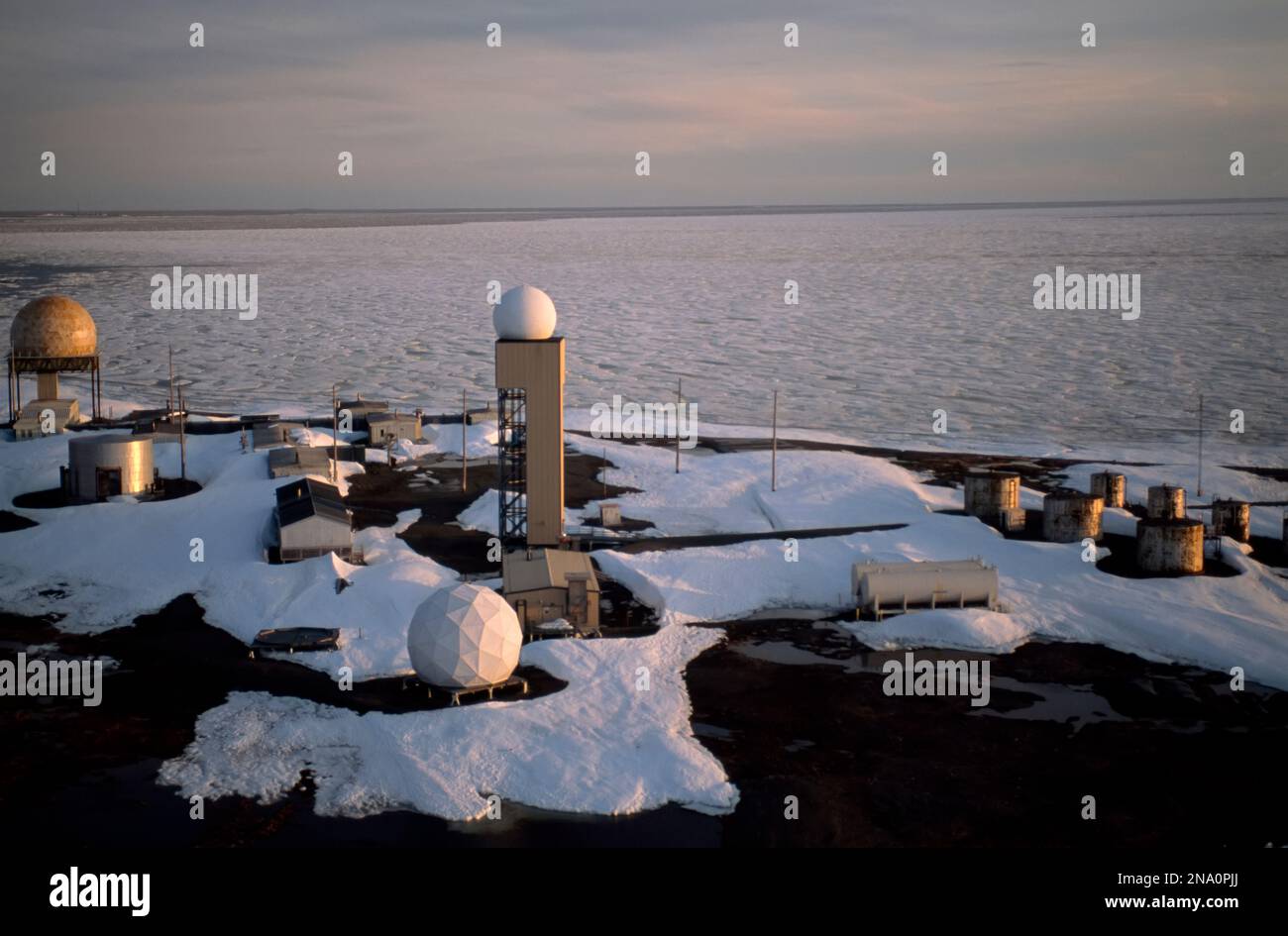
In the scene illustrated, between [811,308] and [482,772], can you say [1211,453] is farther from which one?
[811,308]

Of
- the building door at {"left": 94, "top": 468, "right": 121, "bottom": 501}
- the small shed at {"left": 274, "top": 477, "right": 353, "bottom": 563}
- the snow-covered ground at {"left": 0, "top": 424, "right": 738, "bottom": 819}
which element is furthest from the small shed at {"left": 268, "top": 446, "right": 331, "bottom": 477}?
the small shed at {"left": 274, "top": 477, "right": 353, "bottom": 563}

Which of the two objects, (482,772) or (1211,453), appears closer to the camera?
(482,772)

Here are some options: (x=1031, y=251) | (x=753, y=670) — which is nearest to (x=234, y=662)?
(x=753, y=670)

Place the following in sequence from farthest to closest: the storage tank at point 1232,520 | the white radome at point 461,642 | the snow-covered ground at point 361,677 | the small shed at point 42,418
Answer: the small shed at point 42,418 → the storage tank at point 1232,520 → the white radome at point 461,642 → the snow-covered ground at point 361,677

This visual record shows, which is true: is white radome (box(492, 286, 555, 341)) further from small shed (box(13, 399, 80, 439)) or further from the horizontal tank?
small shed (box(13, 399, 80, 439))

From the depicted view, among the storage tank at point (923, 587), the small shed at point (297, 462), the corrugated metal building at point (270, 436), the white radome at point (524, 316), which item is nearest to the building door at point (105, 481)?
the small shed at point (297, 462)

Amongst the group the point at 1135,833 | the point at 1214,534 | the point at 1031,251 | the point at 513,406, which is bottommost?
the point at 1135,833

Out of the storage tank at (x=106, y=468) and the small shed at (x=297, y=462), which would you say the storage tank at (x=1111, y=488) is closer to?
the small shed at (x=297, y=462)
